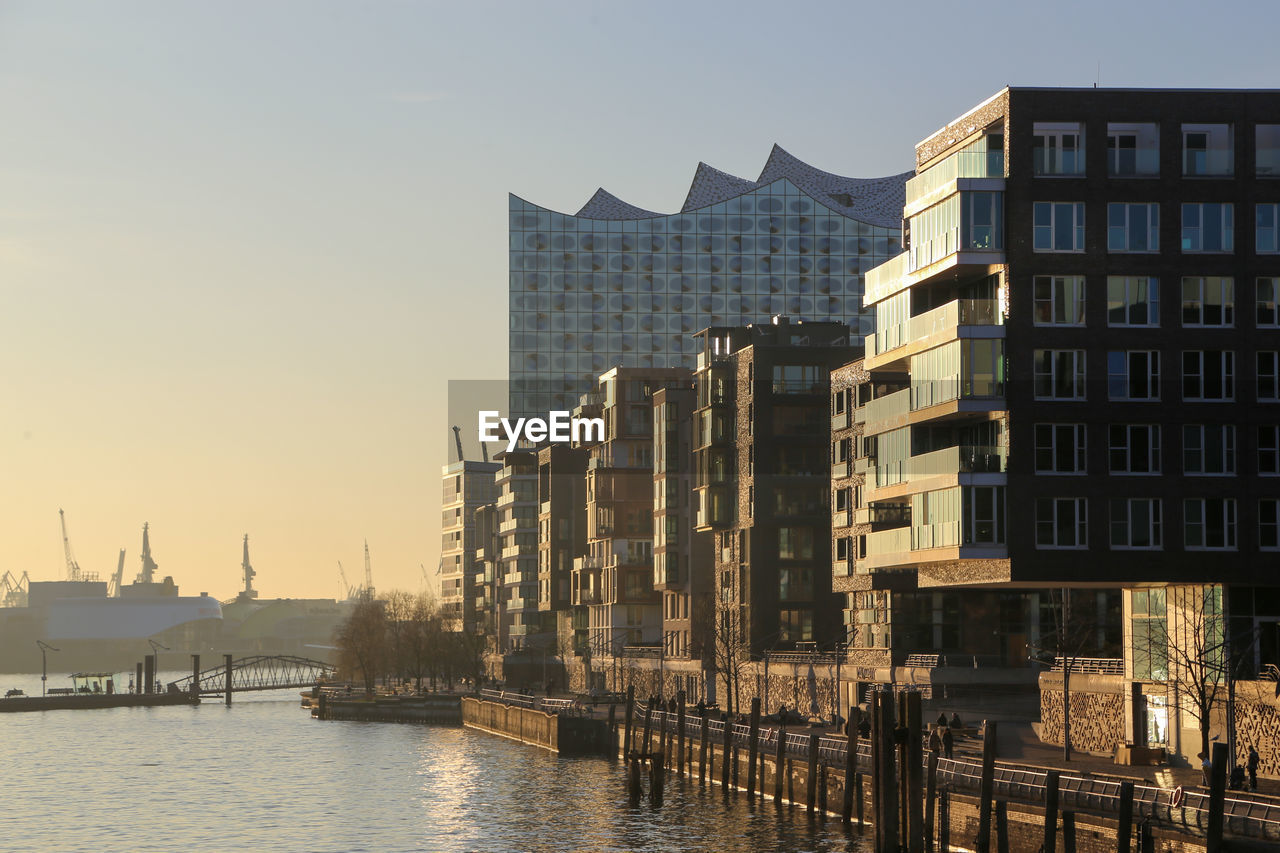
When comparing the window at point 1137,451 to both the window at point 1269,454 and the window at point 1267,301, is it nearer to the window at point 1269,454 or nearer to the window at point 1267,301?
the window at point 1269,454

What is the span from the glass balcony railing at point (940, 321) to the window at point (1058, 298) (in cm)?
171

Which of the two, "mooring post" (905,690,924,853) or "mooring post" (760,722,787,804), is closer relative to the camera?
"mooring post" (905,690,924,853)

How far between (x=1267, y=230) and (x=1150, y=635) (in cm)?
1754

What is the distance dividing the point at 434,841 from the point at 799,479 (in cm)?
6202

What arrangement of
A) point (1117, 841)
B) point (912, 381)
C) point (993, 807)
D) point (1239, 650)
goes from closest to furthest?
point (1117, 841)
point (993, 807)
point (1239, 650)
point (912, 381)

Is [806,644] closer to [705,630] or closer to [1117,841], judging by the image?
[705,630]

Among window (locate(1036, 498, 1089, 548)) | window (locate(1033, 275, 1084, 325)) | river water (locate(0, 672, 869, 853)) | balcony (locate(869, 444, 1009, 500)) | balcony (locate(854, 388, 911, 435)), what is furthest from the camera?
balcony (locate(854, 388, 911, 435))

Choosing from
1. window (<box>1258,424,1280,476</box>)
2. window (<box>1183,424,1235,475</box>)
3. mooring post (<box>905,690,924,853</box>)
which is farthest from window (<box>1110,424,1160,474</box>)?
mooring post (<box>905,690,924,853</box>)

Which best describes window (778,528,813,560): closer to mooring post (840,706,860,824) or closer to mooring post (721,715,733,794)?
mooring post (721,715,733,794)

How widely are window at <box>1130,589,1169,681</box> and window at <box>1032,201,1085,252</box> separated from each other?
15.2 meters

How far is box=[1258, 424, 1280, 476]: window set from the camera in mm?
79812

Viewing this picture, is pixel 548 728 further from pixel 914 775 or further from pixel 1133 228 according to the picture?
pixel 914 775

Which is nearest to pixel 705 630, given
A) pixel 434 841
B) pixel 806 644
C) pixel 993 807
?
pixel 806 644

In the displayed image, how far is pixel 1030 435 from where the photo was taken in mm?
80938
